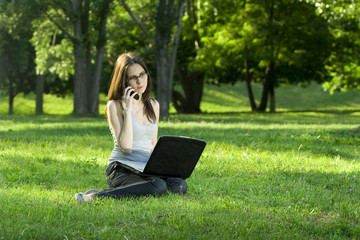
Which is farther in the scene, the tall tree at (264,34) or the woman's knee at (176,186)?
the tall tree at (264,34)

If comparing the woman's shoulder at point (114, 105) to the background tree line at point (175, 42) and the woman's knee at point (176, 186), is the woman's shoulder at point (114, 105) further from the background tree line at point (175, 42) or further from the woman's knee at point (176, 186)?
the background tree line at point (175, 42)

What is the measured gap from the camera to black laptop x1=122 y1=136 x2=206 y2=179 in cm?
532

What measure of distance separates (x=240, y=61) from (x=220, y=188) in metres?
29.7

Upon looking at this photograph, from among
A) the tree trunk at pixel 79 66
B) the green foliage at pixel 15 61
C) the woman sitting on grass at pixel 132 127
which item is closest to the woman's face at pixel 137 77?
the woman sitting on grass at pixel 132 127

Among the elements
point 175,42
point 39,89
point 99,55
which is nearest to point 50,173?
point 175,42

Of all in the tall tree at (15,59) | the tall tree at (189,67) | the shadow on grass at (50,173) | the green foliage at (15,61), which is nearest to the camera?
the shadow on grass at (50,173)

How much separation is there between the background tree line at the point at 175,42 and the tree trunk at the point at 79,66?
0.16ft

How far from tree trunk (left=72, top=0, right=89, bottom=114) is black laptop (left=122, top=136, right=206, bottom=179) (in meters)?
17.8

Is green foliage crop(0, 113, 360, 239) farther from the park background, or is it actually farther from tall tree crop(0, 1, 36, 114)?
tall tree crop(0, 1, 36, 114)

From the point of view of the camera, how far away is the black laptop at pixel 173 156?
209 inches

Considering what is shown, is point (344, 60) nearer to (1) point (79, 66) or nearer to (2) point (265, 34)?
(2) point (265, 34)

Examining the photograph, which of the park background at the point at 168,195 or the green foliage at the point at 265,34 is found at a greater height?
the green foliage at the point at 265,34

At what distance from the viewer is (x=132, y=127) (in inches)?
226

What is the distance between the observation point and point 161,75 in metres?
22.6
